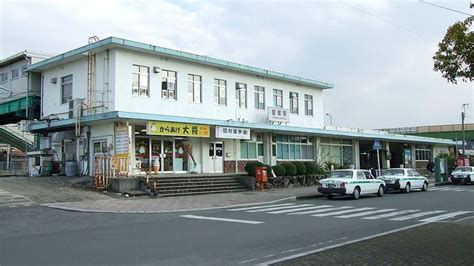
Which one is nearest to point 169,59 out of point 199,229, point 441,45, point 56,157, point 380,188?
point 56,157

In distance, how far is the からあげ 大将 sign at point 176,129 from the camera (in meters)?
24.1

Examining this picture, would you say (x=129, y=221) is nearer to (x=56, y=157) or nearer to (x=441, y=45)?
(x=441, y=45)

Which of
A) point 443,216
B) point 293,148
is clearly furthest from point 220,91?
point 443,216

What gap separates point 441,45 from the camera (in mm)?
10305

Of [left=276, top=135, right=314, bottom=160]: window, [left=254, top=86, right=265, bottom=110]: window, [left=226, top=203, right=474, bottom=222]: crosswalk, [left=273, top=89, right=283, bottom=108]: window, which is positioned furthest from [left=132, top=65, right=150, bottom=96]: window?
[left=276, top=135, right=314, bottom=160]: window

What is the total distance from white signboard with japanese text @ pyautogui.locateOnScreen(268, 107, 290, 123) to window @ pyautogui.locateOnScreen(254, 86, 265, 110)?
2.94ft

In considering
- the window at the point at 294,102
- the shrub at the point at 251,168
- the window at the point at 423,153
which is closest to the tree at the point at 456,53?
the shrub at the point at 251,168

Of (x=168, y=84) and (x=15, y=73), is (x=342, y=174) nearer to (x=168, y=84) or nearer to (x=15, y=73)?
(x=168, y=84)

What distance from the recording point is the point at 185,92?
27828 millimetres

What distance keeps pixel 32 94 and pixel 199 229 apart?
22.7 metres

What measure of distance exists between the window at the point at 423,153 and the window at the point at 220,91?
30.0m

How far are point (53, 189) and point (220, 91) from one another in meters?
12.6

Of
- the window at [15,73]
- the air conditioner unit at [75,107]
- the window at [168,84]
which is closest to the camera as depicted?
the air conditioner unit at [75,107]

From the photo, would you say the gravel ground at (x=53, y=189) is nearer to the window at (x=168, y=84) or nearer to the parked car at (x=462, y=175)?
the window at (x=168, y=84)
